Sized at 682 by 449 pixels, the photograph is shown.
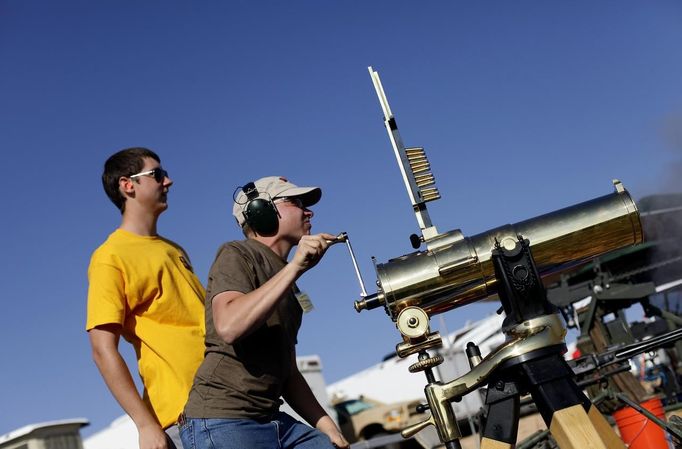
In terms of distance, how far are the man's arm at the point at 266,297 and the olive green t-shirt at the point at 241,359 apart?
0.42 ft

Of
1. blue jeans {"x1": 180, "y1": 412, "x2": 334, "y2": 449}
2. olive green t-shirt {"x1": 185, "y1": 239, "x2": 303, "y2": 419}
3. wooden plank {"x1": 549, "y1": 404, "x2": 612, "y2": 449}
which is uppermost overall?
olive green t-shirt {"x1": 185, "y1": 239, "x2": 303, "y2": 419}

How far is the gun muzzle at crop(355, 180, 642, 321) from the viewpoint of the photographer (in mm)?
2471

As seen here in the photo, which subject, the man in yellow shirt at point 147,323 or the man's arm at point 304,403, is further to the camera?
the man's arm at point 304,403

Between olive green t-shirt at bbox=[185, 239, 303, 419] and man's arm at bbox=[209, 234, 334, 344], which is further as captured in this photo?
olive green t-shirt at bbox=[185, 239, 303, 419]

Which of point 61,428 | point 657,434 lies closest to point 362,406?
point 61,428

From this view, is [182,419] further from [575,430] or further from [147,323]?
[575,430]

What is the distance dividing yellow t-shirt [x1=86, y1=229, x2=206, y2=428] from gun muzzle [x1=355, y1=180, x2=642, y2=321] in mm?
1005

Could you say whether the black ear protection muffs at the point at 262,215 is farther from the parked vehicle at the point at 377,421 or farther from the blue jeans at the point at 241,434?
the parked vehicle at the point at 377,421

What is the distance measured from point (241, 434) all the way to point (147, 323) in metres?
0.69

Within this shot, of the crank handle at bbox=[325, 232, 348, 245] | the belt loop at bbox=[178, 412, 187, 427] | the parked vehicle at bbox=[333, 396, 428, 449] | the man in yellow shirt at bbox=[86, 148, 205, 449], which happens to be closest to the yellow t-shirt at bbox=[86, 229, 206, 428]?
the man in yellow shirt at bbox=[86, 148, 205, 449]

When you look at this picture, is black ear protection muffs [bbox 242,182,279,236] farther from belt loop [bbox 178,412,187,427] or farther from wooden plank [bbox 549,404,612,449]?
wooden plank [bbox 549,404,612,449]

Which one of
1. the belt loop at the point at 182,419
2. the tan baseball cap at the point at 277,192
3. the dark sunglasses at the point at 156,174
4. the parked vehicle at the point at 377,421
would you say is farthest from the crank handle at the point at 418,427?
the parked vehicle at the point at 377,421

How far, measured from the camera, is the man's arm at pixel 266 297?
263 cm

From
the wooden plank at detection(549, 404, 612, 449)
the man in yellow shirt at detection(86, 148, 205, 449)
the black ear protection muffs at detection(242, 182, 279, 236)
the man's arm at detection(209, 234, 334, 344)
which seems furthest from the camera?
the black ear protection muffs at detection(242, 182, 279, 236)
